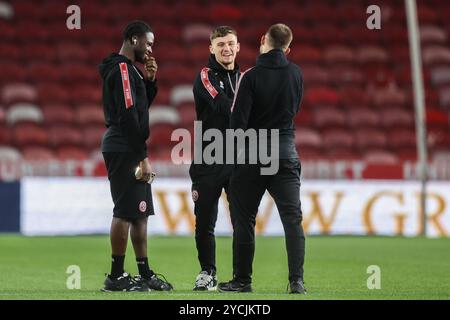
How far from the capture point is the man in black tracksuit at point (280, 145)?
27.6 ft

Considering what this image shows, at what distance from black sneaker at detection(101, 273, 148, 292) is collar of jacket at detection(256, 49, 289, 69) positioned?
1.83 m

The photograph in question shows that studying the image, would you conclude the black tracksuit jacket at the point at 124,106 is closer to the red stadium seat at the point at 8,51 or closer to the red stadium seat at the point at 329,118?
the red stadium seat at the point at 329,118

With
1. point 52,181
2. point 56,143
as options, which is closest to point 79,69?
point 56,143

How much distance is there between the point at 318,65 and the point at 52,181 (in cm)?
875

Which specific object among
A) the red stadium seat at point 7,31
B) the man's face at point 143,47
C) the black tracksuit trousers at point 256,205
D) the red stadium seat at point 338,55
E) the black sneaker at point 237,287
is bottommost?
the black sneaker at point 237,287

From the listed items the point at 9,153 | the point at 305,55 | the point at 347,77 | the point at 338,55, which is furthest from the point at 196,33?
the point at 9,153

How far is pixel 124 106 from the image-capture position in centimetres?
853

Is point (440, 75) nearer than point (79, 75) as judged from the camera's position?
No

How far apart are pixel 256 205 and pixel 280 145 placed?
479mm

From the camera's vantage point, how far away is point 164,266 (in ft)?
38.5

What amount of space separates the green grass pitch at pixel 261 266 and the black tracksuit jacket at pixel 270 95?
1.20m

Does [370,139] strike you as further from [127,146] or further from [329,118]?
[127,146]

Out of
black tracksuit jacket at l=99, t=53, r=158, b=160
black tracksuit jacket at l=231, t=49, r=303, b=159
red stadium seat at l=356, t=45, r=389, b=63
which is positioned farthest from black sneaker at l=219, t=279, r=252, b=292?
red stadium seat at l=356, t=45, r=389, b=63

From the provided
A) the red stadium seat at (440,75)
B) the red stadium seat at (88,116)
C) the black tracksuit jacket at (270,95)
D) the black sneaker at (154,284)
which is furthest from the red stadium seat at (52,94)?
the black tracksuit jacket at (270,95)
